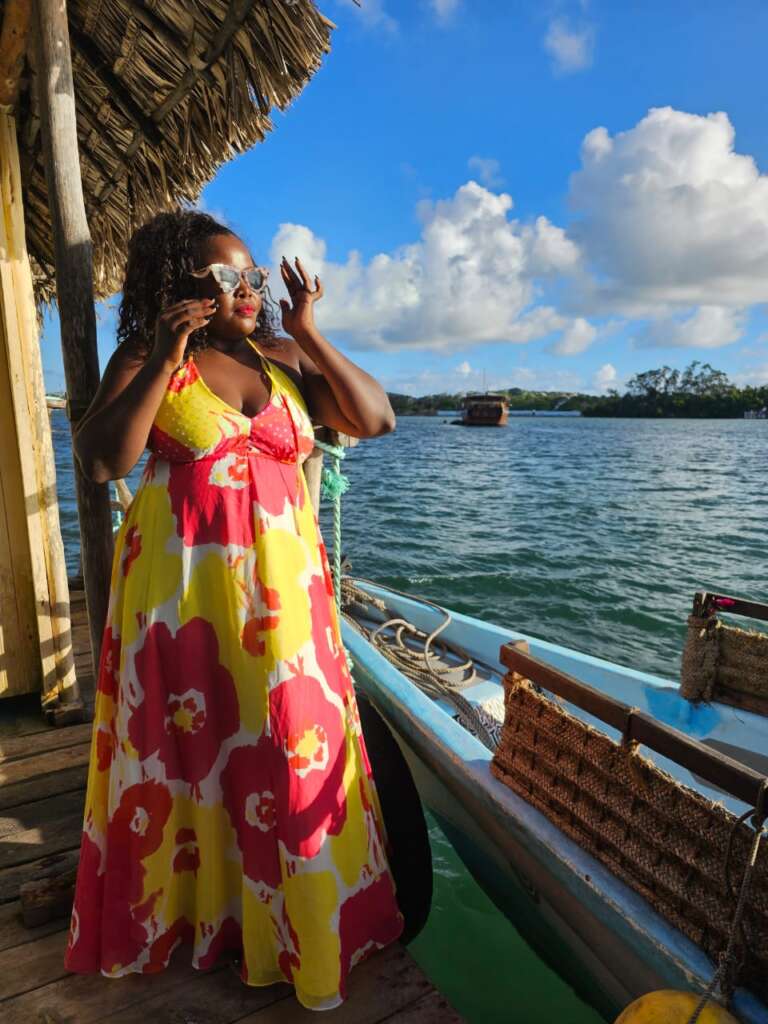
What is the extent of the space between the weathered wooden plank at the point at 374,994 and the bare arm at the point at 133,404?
148 centimetres

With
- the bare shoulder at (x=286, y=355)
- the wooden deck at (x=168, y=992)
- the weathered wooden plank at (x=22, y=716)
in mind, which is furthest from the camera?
the weathered wooden plank at (x=22, y=716)

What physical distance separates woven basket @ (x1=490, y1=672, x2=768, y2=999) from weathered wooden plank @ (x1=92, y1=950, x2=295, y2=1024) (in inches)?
39.3

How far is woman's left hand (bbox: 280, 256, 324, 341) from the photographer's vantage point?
1.64m

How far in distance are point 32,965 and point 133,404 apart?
1.63m

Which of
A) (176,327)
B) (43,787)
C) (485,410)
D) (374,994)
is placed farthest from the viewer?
(485,410)

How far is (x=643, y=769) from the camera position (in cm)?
183

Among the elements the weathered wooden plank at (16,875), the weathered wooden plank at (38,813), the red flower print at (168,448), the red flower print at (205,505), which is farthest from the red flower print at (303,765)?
the weathered wooden plank at (38,813)

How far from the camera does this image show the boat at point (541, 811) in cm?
168

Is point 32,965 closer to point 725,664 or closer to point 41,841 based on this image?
point 41,841

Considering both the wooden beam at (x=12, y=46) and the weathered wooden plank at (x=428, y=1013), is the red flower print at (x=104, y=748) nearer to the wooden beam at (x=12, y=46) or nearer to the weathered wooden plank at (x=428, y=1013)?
the weathered wooden plank at (x=428, y=1013)

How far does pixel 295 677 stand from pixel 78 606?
11.8 feet

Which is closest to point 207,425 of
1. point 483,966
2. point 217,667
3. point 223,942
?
point 217,667

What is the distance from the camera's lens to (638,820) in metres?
1.83

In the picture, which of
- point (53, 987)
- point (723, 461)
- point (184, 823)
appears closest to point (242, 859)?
point (184, 823)
